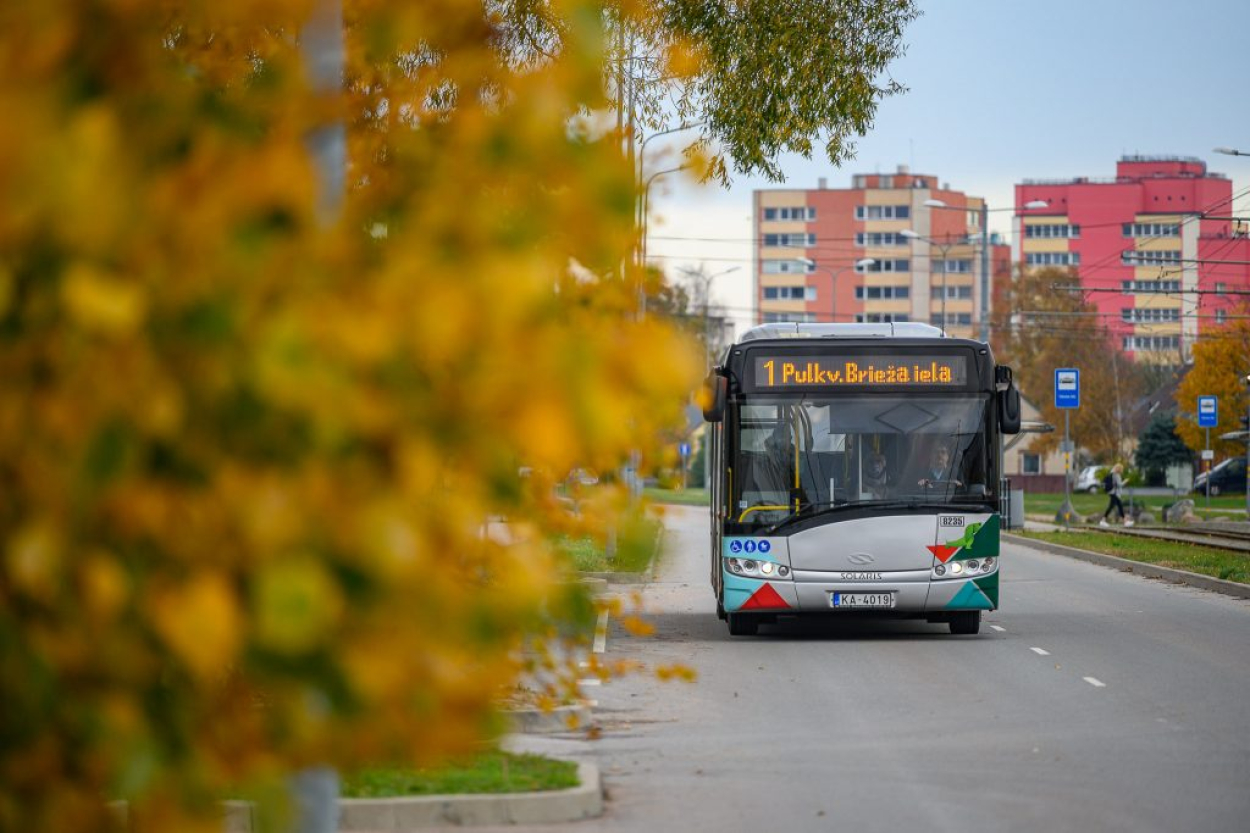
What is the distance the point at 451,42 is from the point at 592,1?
1.44 feet

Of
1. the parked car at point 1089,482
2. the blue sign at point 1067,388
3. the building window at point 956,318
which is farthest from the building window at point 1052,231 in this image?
the blue sign at point 1067,388

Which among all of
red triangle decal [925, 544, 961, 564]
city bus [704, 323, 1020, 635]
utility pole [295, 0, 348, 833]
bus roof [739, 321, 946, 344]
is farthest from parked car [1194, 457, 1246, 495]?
utility pole [295, 0, 348, 833]

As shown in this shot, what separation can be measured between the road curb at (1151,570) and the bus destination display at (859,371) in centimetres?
852

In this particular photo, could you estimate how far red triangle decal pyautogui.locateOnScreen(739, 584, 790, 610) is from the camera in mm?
17719

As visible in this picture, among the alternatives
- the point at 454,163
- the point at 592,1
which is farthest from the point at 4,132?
the point at 592,1

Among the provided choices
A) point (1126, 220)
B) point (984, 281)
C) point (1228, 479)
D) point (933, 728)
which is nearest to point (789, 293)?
point (1126, 220)

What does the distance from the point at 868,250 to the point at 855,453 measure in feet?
477

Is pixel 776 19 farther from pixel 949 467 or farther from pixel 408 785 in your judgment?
pixel 408 785

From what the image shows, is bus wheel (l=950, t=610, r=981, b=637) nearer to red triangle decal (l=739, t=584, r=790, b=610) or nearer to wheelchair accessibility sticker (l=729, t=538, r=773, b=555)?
red triangle decal (l=739, t=584, r=790, b=610)

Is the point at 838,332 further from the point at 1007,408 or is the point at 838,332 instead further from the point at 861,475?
the point at 1007,408

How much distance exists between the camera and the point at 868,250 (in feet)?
529

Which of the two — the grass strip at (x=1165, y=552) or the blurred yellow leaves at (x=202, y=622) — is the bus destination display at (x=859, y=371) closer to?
the grass strip at (x=1165, y=552)

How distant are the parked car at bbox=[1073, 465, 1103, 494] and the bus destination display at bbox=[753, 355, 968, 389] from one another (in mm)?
86283

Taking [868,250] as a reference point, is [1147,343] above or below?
below
